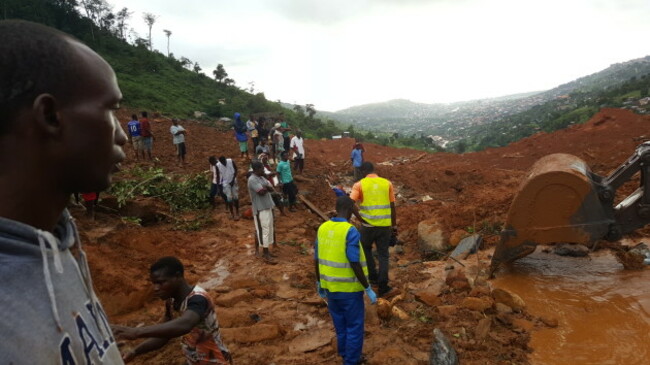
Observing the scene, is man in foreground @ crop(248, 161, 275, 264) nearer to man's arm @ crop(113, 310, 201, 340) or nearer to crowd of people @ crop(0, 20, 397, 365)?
man's arm @ crop(113, 310, 201, 340)

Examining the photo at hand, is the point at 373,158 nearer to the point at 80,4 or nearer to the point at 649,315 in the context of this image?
the point at 649,315

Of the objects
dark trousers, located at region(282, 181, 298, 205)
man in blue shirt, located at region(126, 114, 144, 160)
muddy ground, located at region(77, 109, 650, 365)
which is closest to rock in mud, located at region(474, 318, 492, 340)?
muddy ground, located at region(77, 109, 650, 365)

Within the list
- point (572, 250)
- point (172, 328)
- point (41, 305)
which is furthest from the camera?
point (572, 250)

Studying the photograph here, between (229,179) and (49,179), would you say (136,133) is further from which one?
(49,179)

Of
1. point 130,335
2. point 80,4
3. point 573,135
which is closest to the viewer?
point 130,335

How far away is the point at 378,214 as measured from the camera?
528 centimetres

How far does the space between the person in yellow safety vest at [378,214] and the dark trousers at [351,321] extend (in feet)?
5.39

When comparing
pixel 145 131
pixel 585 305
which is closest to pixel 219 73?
pixel 145 131

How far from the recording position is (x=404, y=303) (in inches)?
194

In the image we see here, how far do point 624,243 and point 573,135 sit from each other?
14.3 meters

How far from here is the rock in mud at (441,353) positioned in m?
3.50

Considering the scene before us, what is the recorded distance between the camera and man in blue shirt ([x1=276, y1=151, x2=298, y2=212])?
9.14 metres

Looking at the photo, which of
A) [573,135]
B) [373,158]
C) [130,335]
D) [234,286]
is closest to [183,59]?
[373,158]

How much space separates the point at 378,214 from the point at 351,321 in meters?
1.93
